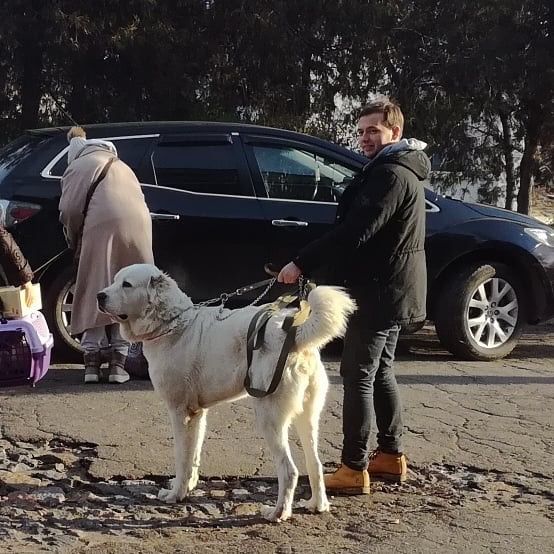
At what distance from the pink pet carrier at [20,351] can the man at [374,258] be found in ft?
4.69

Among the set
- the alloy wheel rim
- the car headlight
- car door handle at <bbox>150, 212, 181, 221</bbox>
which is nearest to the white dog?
car door handle at <bbox>150, 212, 181, 221</bbox>

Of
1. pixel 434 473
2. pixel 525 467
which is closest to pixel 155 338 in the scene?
pixel 434 473

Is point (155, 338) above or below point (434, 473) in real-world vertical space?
above

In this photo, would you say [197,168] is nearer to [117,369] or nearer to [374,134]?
[117,369]

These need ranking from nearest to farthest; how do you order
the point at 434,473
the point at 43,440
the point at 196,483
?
the point at 196,483
the point at 434,473
the point at 43,440

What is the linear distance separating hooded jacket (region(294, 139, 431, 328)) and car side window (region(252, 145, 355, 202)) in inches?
113

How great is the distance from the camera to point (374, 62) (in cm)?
1454

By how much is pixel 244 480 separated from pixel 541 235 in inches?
166

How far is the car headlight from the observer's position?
737 centimetres

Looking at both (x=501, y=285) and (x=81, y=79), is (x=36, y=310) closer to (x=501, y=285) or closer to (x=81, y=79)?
(x=501, y=285)

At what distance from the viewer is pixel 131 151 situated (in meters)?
6.95

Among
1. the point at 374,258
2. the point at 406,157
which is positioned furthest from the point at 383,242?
the point at 406,157

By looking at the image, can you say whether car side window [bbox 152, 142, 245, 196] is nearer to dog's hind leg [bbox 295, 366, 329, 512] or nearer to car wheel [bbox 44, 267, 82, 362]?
car wheel [bbox 44, 267, 82, 362]

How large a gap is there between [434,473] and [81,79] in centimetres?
1095
